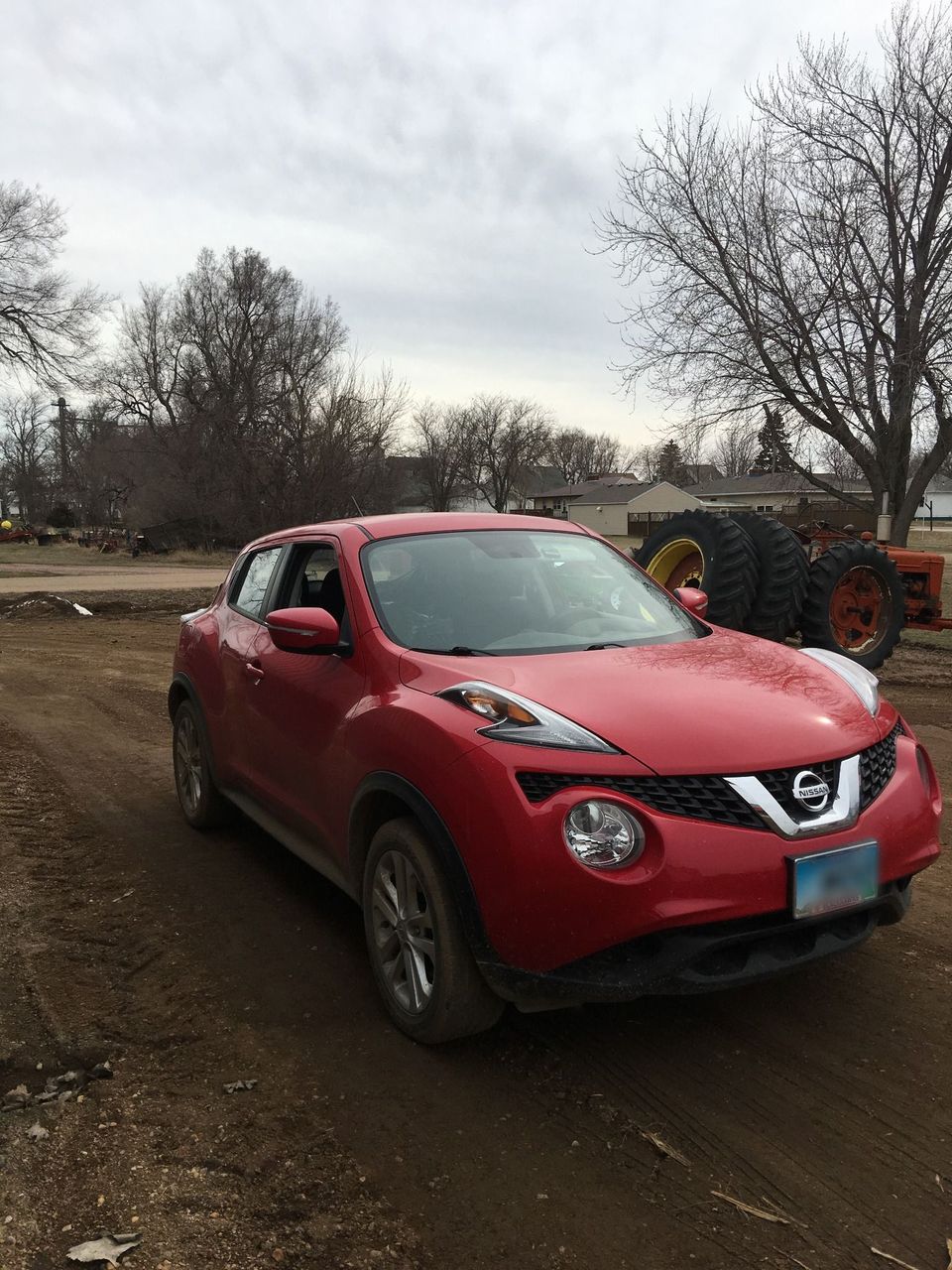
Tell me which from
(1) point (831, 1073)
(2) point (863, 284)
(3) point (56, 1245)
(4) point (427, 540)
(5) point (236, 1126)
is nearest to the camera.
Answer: (3) point (56, 1245)

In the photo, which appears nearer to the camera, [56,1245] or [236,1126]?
[56,1245]

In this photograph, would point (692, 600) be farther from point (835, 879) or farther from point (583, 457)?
point (583, 457)

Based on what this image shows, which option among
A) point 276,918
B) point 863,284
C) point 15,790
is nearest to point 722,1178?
point 276,918

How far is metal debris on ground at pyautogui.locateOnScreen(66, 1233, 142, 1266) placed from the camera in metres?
2.21

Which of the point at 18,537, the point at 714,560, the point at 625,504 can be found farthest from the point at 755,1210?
the point at 625,504

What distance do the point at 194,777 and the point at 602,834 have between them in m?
3.44

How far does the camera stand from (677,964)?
2.62m

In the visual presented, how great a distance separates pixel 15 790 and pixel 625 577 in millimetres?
4327

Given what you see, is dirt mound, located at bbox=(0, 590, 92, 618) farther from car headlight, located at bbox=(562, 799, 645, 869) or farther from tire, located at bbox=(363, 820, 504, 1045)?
car headlight, located at bbox=(562, 799, 645, 869)

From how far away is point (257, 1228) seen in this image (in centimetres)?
232

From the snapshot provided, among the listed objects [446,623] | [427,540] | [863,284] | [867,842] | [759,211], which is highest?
[759,211]

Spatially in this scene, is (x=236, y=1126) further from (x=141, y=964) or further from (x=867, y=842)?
(x=867, y=842)

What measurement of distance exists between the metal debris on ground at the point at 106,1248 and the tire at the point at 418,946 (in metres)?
1.02

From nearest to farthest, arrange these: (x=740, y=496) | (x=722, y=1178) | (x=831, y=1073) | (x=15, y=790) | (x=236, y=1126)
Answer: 1. (x=722, y=1178)
2. (x=236, y=1126)
3. (x=831, y=1073)
4. (x=15, y=790)
5. (x=740, y=496)
